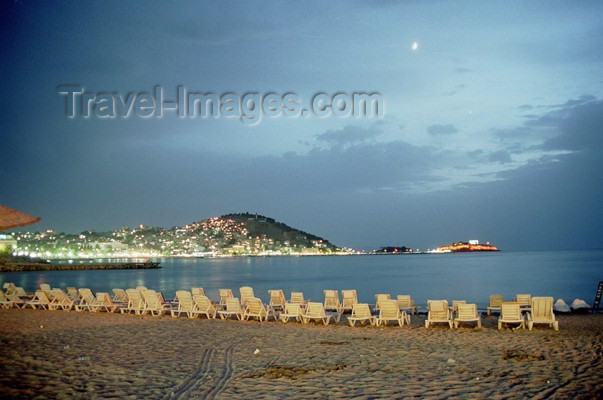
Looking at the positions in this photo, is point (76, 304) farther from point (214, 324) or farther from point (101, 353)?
point (101, 353)

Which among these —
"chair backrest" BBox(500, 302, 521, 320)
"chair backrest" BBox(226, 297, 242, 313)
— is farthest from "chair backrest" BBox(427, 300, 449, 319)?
"chair backrest" BBox(226, 297, 242, 313)

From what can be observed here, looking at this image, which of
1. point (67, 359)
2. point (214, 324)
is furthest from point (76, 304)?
point (67, 359)

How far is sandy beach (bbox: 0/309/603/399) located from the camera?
22.3 feet

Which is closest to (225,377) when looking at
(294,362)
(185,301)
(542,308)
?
(294,362)

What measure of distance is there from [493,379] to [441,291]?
4224 centimetres

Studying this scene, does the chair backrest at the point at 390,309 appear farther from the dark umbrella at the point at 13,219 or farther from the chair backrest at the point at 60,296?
the chair backrest at the point at 60,296

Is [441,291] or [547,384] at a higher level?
[547,384]

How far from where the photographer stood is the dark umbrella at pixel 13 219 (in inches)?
358

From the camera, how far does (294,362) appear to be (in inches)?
343

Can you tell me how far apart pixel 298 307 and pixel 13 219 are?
7.50 meters

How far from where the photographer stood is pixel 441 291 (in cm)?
4800

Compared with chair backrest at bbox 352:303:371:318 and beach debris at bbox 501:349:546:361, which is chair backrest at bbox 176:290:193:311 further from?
beach debris at bbox 501:349:546:361

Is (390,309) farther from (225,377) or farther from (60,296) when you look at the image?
(60,296)

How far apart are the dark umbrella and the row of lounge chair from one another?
6309 mm
